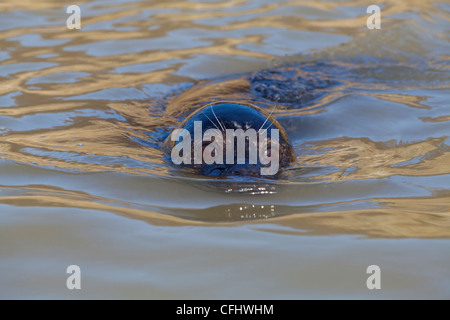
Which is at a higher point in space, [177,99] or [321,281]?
[177,99]

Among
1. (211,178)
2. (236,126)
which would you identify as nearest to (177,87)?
(236,126)

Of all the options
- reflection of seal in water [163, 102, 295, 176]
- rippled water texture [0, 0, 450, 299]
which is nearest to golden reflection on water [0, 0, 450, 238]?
rippled water texture [0, 0, 450, 299]

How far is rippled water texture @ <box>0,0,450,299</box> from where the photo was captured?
8.50 feet

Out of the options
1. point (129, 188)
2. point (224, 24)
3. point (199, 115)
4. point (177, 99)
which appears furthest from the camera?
point (224, 24)

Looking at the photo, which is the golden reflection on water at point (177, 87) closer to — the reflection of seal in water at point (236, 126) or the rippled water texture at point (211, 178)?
the rippled water texture at point (211, 178)

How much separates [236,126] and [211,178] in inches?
14.0

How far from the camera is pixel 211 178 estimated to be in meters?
3.54

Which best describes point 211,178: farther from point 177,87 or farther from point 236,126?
point 177,87

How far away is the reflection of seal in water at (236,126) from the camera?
11.7 feet

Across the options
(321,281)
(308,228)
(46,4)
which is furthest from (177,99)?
(46,4)

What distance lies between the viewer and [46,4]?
891 centimetres

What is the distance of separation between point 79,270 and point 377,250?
4.00ft
